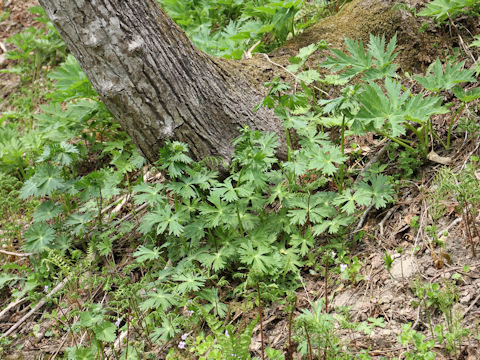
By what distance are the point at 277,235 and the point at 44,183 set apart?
6.18 feet

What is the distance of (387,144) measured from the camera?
3.30 m

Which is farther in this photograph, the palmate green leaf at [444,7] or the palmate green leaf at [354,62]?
the palmate green leaf at [444,7]

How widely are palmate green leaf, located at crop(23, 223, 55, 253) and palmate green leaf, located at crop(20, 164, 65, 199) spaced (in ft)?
0.88

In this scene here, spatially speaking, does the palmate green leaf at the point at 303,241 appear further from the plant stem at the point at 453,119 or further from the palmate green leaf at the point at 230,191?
the plant stem at the point at 453,119

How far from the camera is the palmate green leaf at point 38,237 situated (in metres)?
3.49

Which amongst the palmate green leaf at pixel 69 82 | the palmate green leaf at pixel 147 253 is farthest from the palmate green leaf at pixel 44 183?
the palmate green leaf at pixel 147 253

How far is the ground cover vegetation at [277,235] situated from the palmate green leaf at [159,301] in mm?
10

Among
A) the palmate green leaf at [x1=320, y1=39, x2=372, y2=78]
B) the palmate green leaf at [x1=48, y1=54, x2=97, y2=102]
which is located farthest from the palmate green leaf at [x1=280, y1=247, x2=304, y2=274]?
the palmate green leaf at [x1=48, y1=54, x2=97, y2=102]

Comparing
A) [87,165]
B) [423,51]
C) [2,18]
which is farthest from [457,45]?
[2,18]

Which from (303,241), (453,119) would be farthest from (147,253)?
(453,119)

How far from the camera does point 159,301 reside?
9.15ft

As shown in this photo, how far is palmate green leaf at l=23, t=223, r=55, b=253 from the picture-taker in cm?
349

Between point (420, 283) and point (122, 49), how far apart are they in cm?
217

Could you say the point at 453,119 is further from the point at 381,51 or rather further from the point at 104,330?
the point at 104,330
